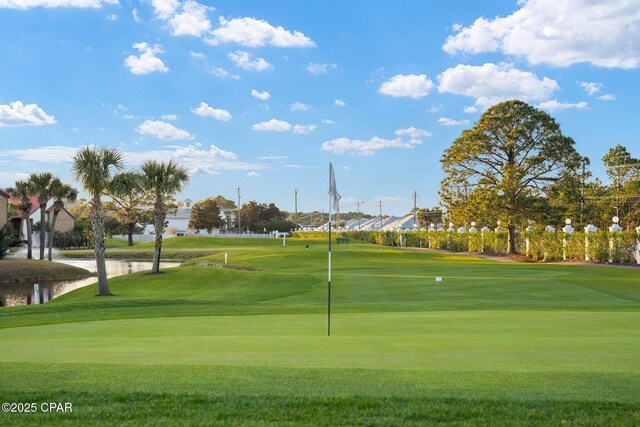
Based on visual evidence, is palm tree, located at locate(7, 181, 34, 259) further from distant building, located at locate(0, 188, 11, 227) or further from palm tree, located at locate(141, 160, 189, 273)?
palm tree, located at locate(141, 160, 189, 273)

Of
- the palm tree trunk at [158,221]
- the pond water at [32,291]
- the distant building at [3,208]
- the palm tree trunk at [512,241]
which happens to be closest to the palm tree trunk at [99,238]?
the pond water at [32,291]

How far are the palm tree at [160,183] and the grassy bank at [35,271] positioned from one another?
42.3 feet

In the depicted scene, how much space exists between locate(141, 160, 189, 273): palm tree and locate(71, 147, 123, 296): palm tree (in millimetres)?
6851

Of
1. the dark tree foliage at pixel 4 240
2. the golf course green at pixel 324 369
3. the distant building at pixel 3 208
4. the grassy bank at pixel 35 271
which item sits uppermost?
the distant building at pixel 3 208

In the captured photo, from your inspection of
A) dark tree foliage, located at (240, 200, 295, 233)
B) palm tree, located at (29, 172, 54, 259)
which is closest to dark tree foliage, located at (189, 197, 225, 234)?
dark tree foliage, located at (240, 200, 295, 233)

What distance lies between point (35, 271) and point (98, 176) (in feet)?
70.9

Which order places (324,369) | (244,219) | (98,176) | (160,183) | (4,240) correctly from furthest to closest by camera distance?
(244,219), (4,240), (160,183), (98,176), (324,369)

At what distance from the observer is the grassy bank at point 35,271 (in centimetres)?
4369

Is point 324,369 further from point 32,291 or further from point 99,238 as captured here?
point 32,291

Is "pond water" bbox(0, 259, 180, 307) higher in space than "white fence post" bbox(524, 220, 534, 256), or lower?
lower

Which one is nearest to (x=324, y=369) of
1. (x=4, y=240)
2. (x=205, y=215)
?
(x=4, y=240)

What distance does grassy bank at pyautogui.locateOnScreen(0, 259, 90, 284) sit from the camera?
43688mm

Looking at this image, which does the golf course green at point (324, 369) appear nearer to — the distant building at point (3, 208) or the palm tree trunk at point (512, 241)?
the palm tree trunk at point (512, 241)

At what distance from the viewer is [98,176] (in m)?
28.3
